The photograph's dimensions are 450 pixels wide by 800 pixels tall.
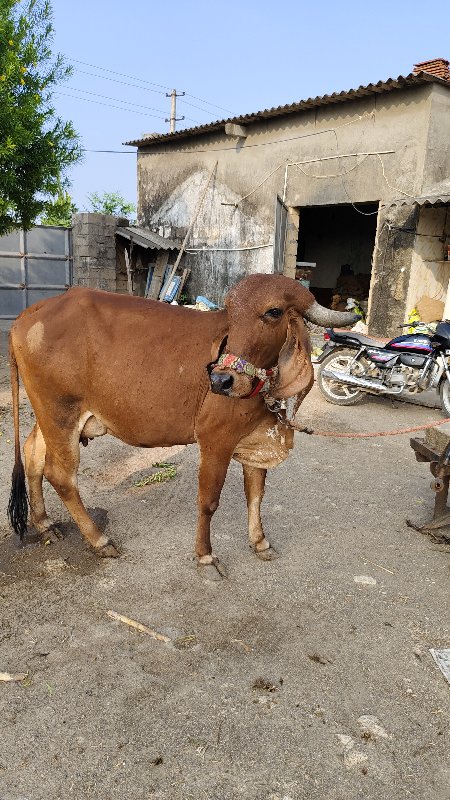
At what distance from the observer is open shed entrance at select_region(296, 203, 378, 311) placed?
578 inches

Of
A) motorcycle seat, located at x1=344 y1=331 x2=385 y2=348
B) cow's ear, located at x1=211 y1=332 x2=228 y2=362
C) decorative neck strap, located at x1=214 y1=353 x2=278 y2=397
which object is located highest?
cow's ear, located at x1=211 y1=332 x2=228 y2=362

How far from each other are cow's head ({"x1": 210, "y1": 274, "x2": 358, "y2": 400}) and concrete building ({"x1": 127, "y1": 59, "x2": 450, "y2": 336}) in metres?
6.45

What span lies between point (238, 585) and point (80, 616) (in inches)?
36.0

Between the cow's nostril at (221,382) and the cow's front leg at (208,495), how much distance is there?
25.3 inches

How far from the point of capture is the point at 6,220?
25.1 feet

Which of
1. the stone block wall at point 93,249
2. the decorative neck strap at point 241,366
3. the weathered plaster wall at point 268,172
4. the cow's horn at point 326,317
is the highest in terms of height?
the weathered plaster wall at point 268,172

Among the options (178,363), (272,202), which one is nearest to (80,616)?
(178,363)

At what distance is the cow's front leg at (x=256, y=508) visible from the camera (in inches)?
141

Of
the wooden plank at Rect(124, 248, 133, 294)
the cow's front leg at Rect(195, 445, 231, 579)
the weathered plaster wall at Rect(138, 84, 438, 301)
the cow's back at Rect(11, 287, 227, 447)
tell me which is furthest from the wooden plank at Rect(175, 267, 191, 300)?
the cow's front leg at Rect(195, 445, 231, 579)

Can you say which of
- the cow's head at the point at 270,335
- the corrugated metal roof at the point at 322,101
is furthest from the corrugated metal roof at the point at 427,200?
the cow's head at the point at 270,335

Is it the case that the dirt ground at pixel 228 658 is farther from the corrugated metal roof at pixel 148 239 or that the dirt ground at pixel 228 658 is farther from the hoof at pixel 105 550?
the corrugated metal roof at pixel 148 239

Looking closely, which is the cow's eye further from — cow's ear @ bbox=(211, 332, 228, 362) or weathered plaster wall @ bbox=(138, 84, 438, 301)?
weathered plaster wall @ bbox=(138, 84, 438, 301)

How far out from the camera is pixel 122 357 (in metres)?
3.14

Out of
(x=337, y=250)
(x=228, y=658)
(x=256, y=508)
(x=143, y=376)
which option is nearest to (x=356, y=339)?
(x=256, y=508)
